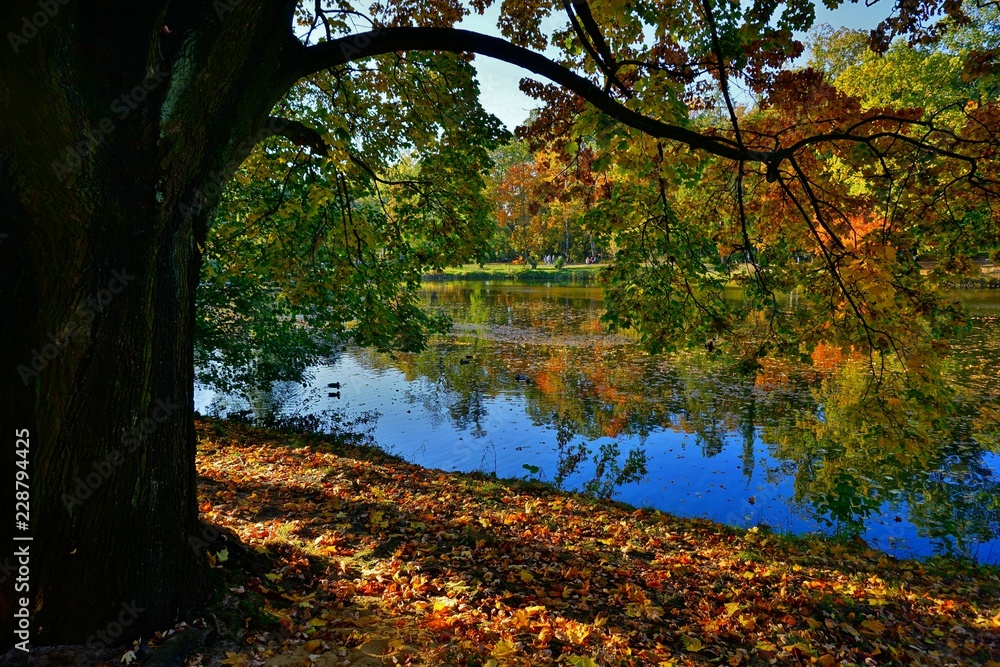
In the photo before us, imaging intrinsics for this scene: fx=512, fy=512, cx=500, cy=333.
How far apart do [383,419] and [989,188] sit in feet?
36.8

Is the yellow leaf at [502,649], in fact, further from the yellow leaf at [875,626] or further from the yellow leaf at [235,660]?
the yellow leaf at [875,626]

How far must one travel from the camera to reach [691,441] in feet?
35.5

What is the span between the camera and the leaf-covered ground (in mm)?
3229

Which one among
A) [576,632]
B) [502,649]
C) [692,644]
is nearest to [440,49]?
[502,649]

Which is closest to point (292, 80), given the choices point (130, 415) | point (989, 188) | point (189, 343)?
point (189, 343)

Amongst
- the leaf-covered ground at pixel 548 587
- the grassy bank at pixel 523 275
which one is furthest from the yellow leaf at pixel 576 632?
the grassy bank at pixel 523 275

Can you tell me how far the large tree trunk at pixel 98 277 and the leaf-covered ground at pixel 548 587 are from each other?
0.81m

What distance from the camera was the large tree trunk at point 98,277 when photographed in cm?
241

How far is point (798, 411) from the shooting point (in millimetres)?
12422

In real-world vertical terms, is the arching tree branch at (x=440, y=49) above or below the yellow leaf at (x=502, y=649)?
above

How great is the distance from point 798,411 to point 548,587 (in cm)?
1065

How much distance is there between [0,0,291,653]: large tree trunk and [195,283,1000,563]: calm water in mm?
6189

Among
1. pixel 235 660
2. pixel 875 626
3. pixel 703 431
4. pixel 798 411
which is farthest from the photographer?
pixel 798 411

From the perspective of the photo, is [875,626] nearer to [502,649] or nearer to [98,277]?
[502,649]
